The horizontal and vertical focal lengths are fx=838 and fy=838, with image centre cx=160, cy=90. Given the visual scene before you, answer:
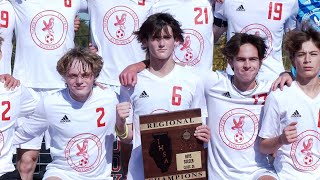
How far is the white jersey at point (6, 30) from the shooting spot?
6.95 metres

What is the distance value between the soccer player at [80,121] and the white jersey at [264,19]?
1.36 metres

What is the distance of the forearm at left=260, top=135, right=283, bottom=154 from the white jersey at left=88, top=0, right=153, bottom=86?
4.88 ft

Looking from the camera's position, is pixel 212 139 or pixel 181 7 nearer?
pixel 212 139

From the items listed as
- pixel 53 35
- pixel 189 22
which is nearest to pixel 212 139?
pixel 189 22

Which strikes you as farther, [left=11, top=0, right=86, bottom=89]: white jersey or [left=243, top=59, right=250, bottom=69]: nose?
[left=11, top=0, right=86, bottom=89]: white jersey

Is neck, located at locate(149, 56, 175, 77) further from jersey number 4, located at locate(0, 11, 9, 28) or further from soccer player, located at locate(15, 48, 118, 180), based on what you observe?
jersey number 4, located at locate(0, 11, 9, 28)

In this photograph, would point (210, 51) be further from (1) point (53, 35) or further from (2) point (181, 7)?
(1) point (53, 35)

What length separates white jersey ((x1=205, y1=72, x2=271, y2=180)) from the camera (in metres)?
6.24

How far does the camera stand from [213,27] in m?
7.40

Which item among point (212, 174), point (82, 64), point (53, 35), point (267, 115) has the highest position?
point (53, 35)

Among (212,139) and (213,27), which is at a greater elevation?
(213,27)

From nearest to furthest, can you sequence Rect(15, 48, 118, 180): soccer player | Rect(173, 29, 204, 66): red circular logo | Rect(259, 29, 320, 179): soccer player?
Rect(259, 29, 320, 179): soccer player
Rect(15, 48, 118, 180): soccer player
Rect(173, 29, 204, 66): red circular logo

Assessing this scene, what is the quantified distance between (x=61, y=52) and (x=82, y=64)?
3.11ft

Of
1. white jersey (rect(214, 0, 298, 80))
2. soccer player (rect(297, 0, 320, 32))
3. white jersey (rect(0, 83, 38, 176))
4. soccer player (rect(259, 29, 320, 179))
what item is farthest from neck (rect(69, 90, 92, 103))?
soccer player (rect(297, 0, 320, 32))
